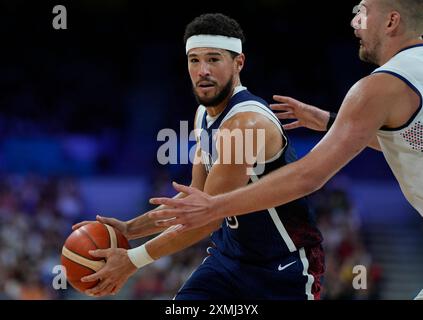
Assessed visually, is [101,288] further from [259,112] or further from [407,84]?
[407,84]

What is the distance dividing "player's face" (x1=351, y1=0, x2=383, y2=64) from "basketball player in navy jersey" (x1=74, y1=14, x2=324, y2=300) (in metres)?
0.76

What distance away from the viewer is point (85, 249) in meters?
4.44

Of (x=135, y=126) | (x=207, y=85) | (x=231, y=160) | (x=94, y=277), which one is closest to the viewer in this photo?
(x=231, y=160)

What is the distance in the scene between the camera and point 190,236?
14.2 feet

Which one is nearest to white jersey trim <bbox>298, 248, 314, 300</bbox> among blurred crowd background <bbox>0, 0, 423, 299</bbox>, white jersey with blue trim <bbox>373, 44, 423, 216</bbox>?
white jersey with blue trim <bbox>373, 44, 423, 216</bbox>

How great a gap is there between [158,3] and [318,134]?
503cm

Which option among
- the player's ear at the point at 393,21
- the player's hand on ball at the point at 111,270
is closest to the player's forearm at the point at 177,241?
the player's hand on ball at the point at 111,270

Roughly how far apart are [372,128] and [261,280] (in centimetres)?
142

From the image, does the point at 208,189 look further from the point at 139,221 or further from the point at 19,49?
the point at 19,49

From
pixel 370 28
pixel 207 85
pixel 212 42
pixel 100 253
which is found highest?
pixel 212 42

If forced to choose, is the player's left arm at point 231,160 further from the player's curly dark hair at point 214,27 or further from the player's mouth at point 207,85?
the player's curly dark hair at point 214,27

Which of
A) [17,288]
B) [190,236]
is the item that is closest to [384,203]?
[17,288]

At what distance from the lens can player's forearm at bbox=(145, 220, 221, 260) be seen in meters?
4.30

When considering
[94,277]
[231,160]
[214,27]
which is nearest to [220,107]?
[214,27]
